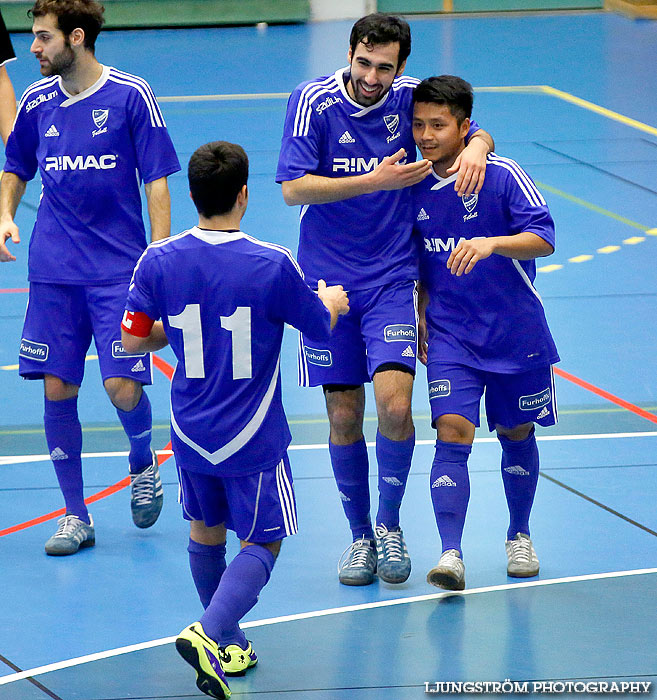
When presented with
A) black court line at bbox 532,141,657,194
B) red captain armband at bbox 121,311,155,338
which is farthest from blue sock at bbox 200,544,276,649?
black court line at bbox 532,141,657,194

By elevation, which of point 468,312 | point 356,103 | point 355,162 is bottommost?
point 468,312

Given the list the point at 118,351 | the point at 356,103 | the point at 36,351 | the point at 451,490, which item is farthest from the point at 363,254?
the point at 36,351

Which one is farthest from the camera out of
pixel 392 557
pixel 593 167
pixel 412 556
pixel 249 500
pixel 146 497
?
pixel 593 167

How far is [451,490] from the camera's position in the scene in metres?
5.01

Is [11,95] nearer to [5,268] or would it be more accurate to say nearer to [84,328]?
[84,328]

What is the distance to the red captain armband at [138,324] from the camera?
4.18 metres

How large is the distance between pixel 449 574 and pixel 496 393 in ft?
2.52

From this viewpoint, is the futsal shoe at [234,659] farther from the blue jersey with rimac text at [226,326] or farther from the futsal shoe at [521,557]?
the futsal shoe at [521,557]

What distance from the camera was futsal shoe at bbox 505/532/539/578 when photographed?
17.0 feet

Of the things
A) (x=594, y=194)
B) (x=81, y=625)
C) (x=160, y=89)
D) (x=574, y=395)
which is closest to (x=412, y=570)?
(x=81, y=625)

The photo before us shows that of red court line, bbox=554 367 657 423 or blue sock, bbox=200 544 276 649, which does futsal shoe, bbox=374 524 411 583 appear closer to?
blue sock, bbox=200 544 276 649

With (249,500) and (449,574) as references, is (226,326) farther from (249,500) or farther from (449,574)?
(449,574)

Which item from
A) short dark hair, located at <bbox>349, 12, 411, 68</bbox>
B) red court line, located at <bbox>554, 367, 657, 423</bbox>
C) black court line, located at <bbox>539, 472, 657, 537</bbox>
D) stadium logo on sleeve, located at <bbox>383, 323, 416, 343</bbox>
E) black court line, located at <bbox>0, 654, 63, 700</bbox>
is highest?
short dark hair, located at <bbox>349, 12, 411, 68</bbox>

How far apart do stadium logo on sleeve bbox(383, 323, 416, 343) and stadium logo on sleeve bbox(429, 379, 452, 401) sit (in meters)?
0.19
